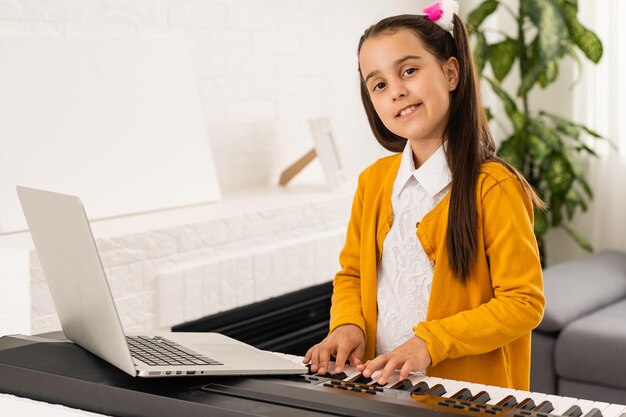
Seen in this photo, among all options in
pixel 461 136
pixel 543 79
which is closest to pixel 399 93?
pixel 461 136

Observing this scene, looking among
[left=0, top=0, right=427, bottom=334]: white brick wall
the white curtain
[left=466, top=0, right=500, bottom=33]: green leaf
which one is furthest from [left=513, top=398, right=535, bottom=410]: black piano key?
the white curtain

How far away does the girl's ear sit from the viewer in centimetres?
166

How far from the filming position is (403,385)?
1.29 m

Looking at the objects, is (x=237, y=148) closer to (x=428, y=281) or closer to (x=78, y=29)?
(x=78, y=29)

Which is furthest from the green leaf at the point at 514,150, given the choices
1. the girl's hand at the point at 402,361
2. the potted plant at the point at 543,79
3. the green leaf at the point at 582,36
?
the girl's hand at the point at 402,361

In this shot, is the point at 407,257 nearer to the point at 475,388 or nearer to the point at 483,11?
the point at 475,388

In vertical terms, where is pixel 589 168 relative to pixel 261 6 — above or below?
below

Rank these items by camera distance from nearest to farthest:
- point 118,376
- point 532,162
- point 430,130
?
point 118,376, point 430,130, point 532,162

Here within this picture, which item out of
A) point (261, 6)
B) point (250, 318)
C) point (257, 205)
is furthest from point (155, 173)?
point (261, 6)

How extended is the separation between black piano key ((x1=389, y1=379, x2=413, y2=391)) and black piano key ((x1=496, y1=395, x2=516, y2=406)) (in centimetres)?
13

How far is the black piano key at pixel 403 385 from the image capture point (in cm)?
128

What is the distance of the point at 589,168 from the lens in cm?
436

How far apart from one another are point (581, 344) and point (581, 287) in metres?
0.41

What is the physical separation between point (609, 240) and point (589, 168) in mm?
344
